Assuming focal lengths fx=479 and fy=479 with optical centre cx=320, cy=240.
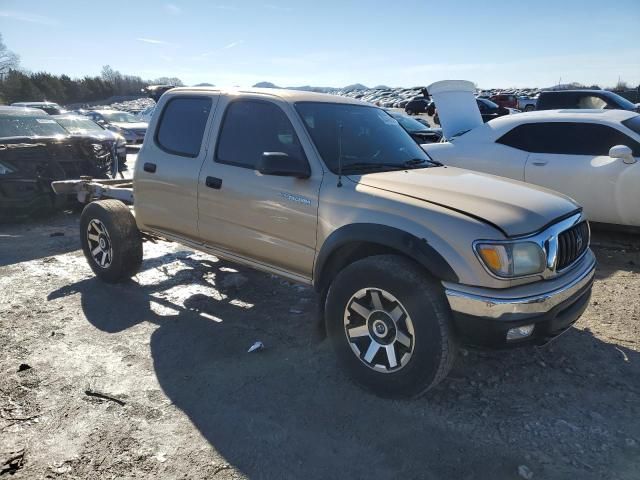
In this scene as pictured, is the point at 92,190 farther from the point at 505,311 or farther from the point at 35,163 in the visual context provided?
the point at 505,311

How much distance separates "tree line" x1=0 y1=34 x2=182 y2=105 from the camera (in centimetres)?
4359

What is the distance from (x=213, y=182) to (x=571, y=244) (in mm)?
2723

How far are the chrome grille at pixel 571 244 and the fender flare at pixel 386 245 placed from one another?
0.81 m

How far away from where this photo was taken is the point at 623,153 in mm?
5570

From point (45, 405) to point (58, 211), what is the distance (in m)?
6.28

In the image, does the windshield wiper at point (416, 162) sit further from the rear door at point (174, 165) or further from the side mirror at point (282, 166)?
the rear door at point (174, 165)

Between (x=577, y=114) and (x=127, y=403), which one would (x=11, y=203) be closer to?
(x=127, y=403)

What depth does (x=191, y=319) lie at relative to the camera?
4.34m

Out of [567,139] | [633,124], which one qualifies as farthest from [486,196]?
[633,124]

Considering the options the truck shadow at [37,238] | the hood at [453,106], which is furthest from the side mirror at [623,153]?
the truck shadow at [37,238]

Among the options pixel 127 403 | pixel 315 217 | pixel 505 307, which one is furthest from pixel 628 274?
pixel 127 403

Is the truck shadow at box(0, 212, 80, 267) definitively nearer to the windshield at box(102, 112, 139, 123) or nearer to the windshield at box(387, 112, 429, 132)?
the windshield at box(387, 112, 429, 132)

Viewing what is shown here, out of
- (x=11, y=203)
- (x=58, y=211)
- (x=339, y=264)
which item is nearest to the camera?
(x=339, y=264)

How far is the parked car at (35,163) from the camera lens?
24.3 ft
